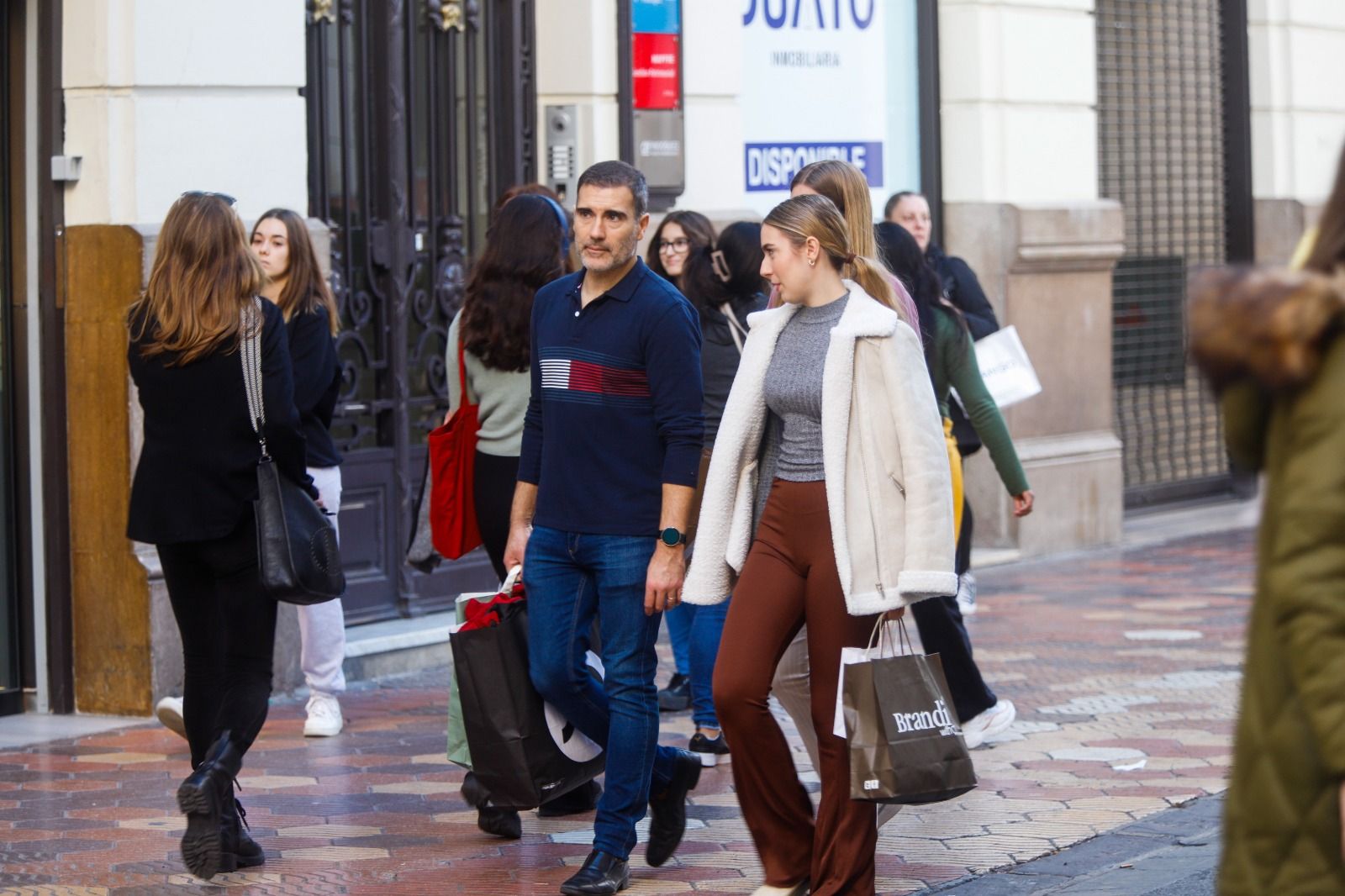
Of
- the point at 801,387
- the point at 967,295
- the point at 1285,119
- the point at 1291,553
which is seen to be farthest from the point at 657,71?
the point at 1291,553

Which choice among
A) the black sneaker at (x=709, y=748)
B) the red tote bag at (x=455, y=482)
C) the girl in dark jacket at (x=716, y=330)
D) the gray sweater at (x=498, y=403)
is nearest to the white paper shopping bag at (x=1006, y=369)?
the girl in dark jacket at (x=716, y=330)

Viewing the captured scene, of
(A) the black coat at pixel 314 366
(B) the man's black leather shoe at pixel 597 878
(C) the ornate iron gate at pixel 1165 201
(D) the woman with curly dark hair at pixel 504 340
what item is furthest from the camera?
(C) the ornate iron gate at pixel 1165 201

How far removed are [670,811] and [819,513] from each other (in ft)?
3.66

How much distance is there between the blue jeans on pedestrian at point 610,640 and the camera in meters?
5.43

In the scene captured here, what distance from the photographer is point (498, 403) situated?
6484 millimetres

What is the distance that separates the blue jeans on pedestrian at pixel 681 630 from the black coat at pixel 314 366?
1.44m

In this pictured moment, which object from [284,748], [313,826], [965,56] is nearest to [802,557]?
[313,826]

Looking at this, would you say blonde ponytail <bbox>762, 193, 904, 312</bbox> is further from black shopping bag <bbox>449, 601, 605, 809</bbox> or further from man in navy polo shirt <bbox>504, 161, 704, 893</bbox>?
black shopping bag <bbox>449, 601, 605, 809</bbox>

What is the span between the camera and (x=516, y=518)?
225 inches

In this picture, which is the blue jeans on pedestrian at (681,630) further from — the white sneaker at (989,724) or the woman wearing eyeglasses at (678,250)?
the white sneaker at (989,724)

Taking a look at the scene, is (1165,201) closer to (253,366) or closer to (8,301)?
(8,301)

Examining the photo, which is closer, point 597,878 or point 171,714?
point 597,878

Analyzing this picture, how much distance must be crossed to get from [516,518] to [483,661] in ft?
1.33

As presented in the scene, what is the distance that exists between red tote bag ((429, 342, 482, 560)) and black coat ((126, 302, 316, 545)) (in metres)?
0.81
